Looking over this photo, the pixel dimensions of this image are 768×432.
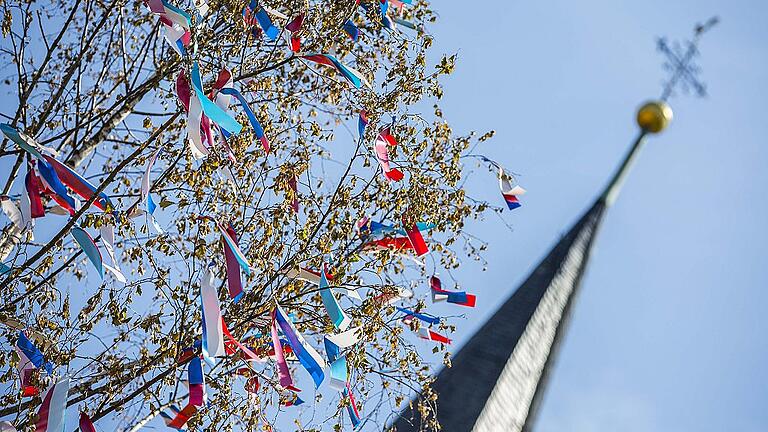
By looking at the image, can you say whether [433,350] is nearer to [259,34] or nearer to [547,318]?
[259,34]

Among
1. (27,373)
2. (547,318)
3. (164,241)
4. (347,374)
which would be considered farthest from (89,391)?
(547,318)

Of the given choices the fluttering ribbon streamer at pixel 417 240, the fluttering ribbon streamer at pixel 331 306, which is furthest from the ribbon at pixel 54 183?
the fluttering ribbon streamer at pixel 417 240

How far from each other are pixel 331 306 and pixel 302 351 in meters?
0.35

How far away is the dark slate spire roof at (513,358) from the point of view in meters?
12.2

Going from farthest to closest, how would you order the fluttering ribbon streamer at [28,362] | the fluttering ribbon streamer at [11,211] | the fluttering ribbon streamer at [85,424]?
1. the fluttering ribbon streamer at [11,211]
2. the fluttering ribbon streamer at [28,362]
3. the fluttering ribbon streamer at [85,424]

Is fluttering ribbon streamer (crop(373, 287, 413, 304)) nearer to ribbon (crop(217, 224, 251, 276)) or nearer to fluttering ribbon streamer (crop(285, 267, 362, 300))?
fluttering ribbon streamer (crop(285, 267, 362, 300))

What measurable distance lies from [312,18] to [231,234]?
174 centimetres

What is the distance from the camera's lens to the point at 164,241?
6180 mm

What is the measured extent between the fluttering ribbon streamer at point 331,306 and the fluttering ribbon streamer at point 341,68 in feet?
4.67

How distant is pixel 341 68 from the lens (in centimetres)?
678

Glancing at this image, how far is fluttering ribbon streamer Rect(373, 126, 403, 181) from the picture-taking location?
22.1 ft

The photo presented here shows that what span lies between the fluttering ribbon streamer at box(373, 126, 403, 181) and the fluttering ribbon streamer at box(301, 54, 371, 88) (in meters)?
0.38

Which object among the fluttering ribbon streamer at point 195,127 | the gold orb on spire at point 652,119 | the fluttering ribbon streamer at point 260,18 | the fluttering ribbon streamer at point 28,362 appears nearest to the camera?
the fluttering ribbon streamer at point 195,127

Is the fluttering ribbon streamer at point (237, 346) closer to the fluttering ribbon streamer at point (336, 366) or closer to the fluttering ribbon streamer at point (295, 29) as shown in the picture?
the fluttering ribbon streamer at point (336, 366)
